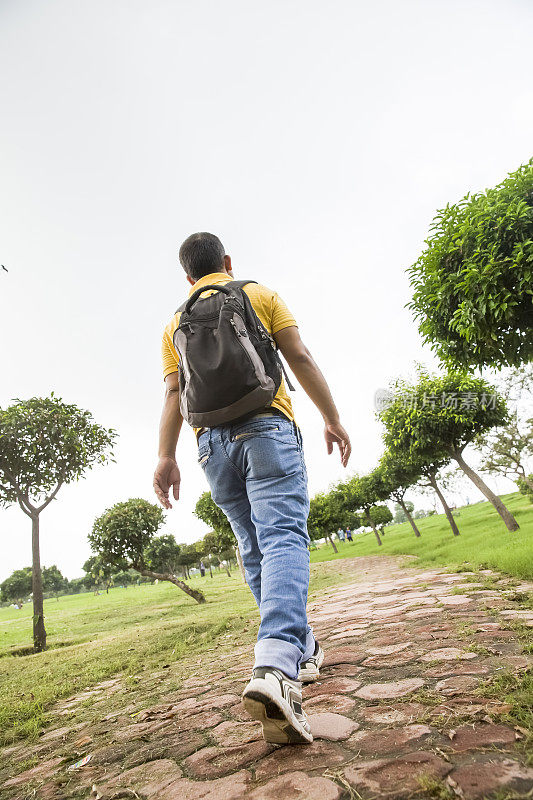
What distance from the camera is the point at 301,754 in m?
1.50

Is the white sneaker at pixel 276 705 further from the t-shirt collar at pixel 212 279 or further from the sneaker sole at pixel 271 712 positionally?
the t-shirt collar at pixel 212 279

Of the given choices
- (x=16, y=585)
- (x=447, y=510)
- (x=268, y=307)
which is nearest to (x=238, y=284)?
(x=268, y=307)

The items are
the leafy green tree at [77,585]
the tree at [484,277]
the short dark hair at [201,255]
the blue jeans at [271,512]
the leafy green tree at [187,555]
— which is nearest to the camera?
the blue jeans at [271,512]

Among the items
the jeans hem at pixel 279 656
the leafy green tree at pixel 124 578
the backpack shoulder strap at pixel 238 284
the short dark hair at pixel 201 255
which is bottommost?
the leafy green tree at pixel 124 578

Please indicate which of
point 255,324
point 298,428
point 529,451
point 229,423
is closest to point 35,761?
point 229,423

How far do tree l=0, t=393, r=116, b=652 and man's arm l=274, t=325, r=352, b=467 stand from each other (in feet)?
34.4

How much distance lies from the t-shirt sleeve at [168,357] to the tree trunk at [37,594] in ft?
30.5

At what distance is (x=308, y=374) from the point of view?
229 centimetres

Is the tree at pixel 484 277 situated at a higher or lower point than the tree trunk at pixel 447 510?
higher

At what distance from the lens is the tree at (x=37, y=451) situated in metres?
10.8

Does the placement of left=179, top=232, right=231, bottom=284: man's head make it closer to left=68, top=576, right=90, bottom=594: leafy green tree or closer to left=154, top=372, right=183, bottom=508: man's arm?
left=154, top=372, right=183, bottom=508: man's arm

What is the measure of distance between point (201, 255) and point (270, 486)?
5.04 feet

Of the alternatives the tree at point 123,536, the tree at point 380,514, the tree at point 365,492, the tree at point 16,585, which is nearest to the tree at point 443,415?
the tree at point 123,536

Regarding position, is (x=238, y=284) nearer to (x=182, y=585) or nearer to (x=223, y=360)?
(x=223, y=360)
